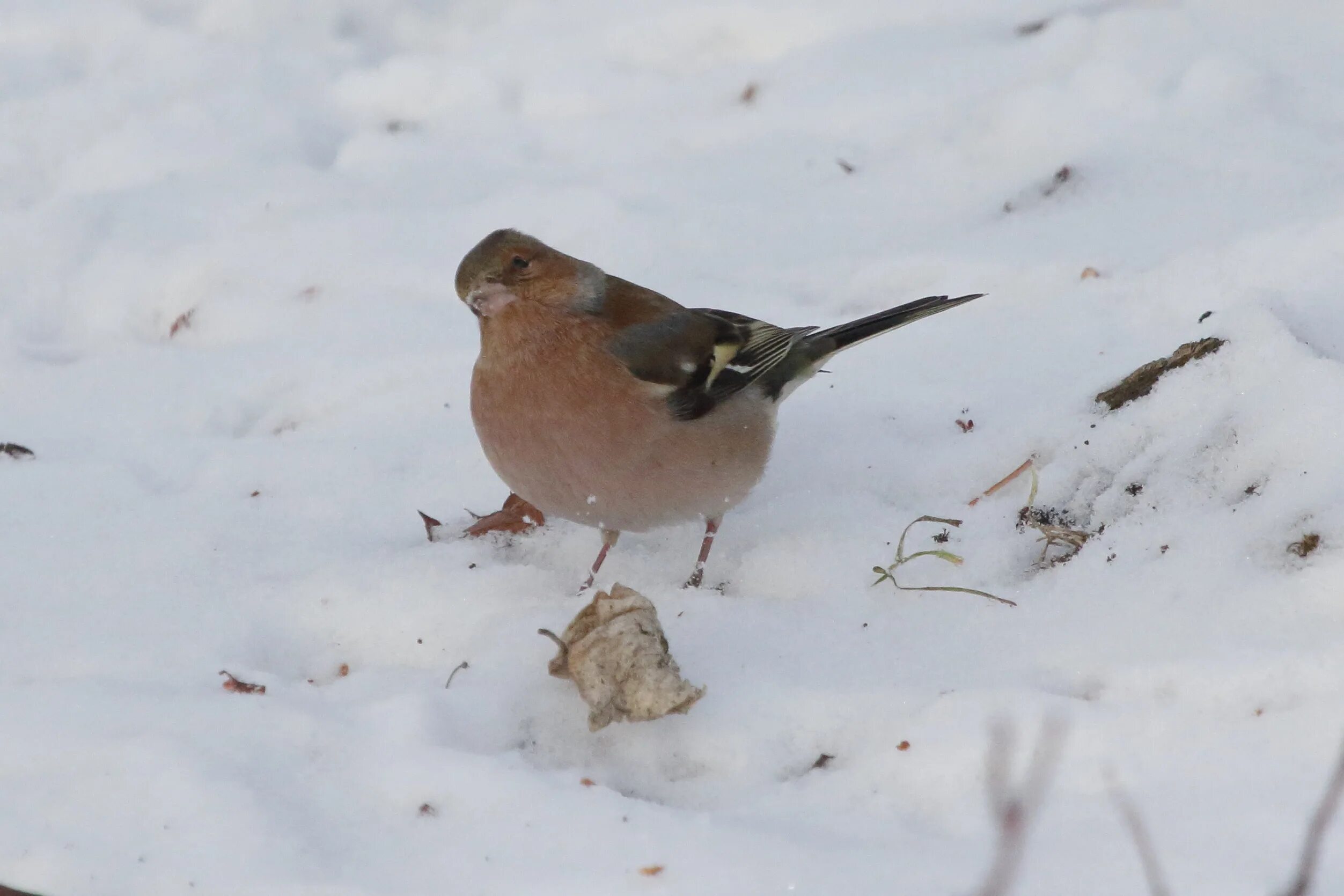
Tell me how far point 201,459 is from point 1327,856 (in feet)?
11.0

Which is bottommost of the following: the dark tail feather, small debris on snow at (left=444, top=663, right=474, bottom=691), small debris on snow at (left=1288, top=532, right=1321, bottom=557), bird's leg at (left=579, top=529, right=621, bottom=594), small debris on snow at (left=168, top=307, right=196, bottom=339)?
small debris on snow at (left=168, top=307, right=196, bottom=339)

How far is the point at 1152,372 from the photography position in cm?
355

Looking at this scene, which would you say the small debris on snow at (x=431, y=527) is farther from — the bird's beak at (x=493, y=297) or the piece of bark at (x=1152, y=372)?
the piece of bark at (x=1152, y=372)

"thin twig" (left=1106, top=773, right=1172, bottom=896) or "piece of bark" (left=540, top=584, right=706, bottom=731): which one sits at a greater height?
"thin twig" (left=1106, top=773, right=1172, bottom=896)

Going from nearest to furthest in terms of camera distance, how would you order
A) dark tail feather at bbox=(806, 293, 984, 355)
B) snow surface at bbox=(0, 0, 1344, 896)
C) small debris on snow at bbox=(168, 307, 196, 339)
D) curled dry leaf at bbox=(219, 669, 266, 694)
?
snow surface at bbox=(0, 0, 1344, 896)
curled dry leaf at bbox=(219, 669, 266, 694)
dark tail feather at bbox=(806, 293, 984, 355)
small debris on snow at bbox=(168, 307, 196, 339)

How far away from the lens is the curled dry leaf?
2.90 meters

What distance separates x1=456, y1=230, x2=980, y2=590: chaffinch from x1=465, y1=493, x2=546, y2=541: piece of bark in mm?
243

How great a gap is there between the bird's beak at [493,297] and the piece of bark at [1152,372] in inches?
66.0

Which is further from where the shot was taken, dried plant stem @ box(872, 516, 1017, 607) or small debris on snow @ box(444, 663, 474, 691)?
dried plant stem @ box(872, 516, 1017, 607)

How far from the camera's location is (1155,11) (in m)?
5.50

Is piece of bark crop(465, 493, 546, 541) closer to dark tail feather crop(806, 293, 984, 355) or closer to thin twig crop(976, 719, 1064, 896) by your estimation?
dark tail feather crop(806, 293, 984, 355)

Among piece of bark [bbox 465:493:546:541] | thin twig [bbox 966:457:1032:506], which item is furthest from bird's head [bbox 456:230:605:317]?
thin twig [bbox 966:457:1032:506]

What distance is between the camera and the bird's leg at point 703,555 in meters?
3.49

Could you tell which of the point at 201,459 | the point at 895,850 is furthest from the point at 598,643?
the point at 201,459
